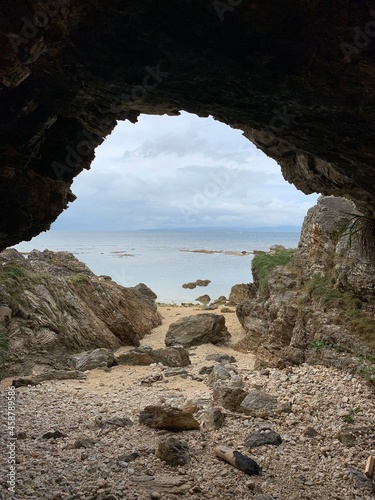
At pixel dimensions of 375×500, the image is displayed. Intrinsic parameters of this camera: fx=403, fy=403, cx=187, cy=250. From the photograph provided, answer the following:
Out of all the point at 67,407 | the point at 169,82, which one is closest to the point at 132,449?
the point at 67,407

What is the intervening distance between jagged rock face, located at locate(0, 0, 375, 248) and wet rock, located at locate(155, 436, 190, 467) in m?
3.74

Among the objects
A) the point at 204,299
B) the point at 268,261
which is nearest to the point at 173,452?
the point at 268,261

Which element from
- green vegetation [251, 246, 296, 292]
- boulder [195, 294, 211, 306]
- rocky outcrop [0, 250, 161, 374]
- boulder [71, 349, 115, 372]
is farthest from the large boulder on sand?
boulder [195, 294, 211, 306]

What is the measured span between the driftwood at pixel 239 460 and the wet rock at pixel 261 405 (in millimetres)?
1521

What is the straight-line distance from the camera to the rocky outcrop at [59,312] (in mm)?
11078

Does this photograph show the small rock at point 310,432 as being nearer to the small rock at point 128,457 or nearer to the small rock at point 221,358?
the small rock at point 128,457

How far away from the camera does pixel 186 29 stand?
400 cm

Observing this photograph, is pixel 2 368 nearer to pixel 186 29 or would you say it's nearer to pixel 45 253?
pixel 45 253

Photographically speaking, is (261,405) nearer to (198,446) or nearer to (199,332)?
(198,446)

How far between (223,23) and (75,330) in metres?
10.6

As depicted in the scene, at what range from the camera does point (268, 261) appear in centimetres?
1521

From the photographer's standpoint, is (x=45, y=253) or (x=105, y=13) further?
(x=45, y=253)

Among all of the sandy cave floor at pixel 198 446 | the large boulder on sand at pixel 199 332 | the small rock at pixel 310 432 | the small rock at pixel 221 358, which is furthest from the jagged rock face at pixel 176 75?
the large boulder on sand at pixel 199 332

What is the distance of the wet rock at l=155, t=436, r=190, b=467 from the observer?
563cm
